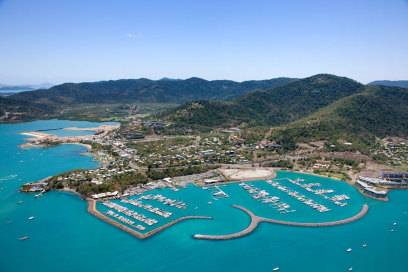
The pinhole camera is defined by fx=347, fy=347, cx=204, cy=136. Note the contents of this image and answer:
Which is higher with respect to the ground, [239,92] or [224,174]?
[239,92]

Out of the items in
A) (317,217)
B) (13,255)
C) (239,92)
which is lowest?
(13,255)

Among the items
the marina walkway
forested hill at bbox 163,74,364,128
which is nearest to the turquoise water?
the marina walkway

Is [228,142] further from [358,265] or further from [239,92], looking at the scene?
[239,92]

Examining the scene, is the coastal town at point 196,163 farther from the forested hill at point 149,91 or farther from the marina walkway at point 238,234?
the forested hill at point 149,91

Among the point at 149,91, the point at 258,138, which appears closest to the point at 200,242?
the point at 258,138

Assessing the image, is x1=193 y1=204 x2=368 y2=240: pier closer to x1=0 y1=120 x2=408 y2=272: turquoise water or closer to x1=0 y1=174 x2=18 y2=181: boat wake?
x1=0 y1=120 x2=408 y2=272: turquoise water

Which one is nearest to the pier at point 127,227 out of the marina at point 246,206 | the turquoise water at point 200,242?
the marina at point 246,206

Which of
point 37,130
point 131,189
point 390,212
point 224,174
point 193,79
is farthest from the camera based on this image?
point 193,79

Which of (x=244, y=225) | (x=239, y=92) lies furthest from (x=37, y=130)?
(x=239, y=92)
